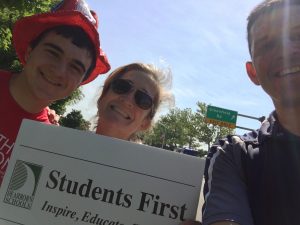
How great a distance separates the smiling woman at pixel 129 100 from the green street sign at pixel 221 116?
17441 millimetres

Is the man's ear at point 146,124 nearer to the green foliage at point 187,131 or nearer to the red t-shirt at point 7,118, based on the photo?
the red t-shirt at point 7,118

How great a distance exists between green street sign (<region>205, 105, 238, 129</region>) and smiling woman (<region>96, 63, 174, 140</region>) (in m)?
17.4

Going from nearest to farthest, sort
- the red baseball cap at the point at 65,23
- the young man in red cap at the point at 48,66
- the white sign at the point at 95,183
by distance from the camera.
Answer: the white sign at the point at 95,183 → the young man in red cap at the point at 48,66 → the red baseball cap at the point at 65,23

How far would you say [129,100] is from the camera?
2.46 meters

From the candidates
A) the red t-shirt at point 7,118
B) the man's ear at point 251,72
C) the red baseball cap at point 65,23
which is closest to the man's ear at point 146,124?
the red baseball cap at point 65,23

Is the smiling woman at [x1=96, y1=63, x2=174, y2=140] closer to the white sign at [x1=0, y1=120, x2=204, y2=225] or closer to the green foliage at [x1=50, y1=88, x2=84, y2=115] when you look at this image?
the white sign at [x1=0, y1=120, x2=204, y2=225]

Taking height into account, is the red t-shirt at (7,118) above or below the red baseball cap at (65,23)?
below

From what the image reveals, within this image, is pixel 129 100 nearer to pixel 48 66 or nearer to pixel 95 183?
pixel 48 66

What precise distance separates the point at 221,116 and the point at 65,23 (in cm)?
1832

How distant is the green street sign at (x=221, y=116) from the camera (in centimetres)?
1981

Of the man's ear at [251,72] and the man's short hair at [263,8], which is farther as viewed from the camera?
the man's ear at [251,72]

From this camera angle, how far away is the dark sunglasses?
2492 mm

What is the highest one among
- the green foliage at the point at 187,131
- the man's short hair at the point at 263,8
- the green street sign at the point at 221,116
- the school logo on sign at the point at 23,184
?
the green foliage at the point at 187,131

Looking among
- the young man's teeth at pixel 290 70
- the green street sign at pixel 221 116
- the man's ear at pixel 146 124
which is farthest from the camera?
the green street sign at pixel 221 116
